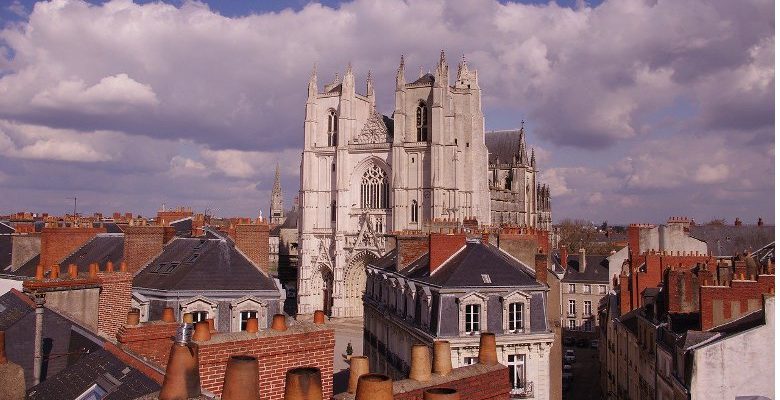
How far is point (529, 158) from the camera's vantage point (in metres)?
76.6

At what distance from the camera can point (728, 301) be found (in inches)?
512

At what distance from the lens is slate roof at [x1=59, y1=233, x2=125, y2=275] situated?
57.2ft

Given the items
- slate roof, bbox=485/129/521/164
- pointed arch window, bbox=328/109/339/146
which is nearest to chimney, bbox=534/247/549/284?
pointed arch window, bbox=328/109/339/146

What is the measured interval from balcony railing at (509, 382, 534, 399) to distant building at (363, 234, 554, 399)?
20 mm

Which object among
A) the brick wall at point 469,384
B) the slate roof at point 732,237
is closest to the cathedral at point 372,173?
the slate roof at point 732,237

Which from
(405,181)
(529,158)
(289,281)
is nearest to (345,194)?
(405,181)

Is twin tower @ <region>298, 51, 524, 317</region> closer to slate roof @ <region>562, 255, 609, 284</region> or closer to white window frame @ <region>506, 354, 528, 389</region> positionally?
slate roof @ <region>562, 255, 609, 284</region>

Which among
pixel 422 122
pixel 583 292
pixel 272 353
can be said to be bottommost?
pixel 583 292

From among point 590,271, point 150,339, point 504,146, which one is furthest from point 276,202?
point 150,339

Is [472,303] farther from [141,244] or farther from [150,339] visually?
[141,244]

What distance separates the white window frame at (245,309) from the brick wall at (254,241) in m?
2.00

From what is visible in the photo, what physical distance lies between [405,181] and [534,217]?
3181 cm

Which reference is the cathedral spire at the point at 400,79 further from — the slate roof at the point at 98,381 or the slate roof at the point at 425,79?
the slate roof at the point at 98,381

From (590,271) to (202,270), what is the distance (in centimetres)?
2997
